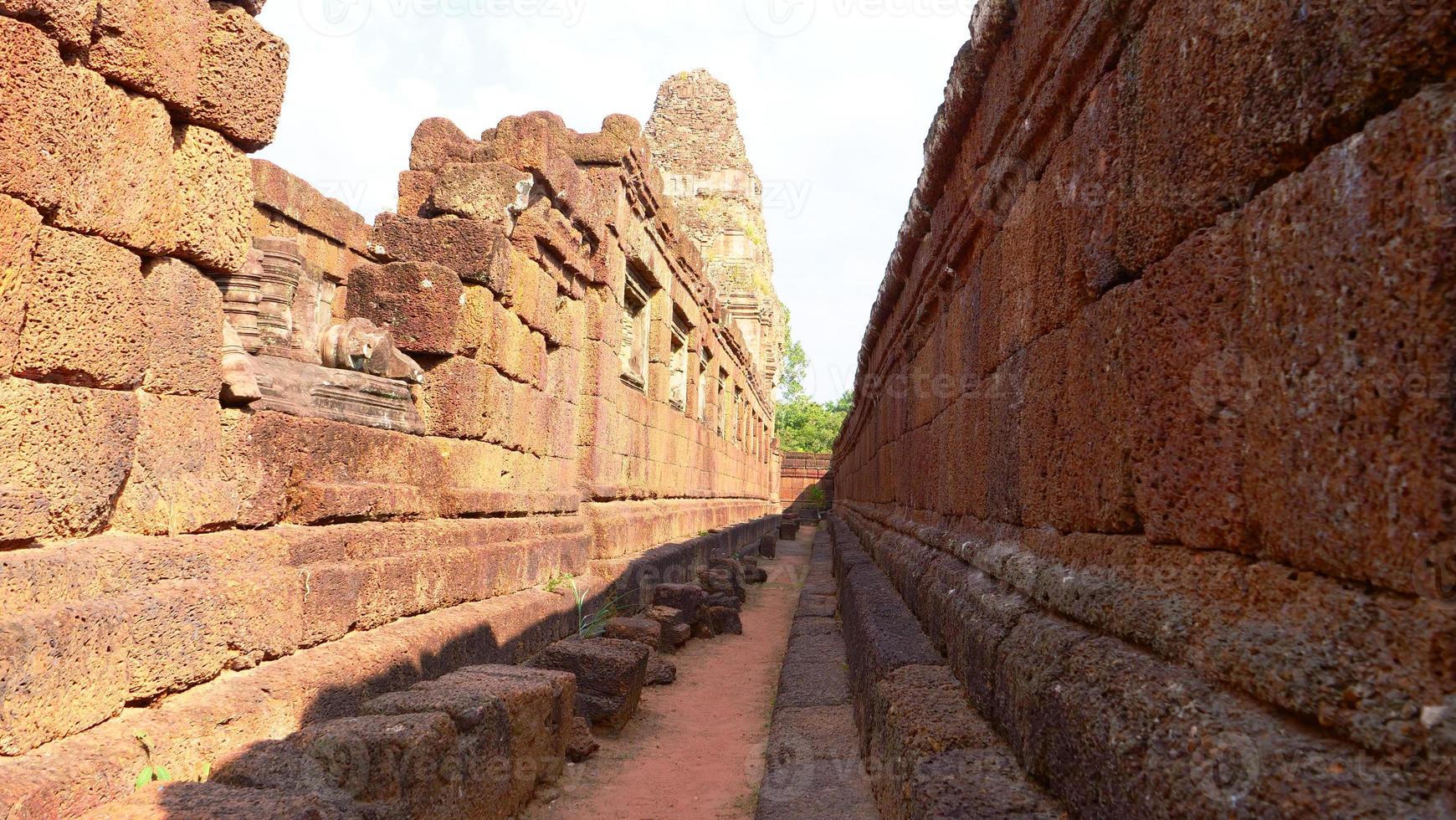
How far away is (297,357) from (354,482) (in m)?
0.83

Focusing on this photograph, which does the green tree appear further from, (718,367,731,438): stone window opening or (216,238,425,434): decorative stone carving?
(216,238,425,434): decorative stone carving

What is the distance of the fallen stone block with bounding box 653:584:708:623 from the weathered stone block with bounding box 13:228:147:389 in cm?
485

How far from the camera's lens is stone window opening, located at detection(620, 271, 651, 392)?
9.66 metres

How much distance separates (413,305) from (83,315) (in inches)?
101

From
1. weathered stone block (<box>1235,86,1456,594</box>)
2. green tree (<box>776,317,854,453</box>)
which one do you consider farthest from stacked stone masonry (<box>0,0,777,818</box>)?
green tree (<box>776,317,854,453</box>)

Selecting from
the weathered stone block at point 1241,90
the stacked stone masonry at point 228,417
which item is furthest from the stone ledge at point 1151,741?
the stacked stone masonry at point 228,417

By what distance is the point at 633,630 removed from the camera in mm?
5914

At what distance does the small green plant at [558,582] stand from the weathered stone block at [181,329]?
304 cm

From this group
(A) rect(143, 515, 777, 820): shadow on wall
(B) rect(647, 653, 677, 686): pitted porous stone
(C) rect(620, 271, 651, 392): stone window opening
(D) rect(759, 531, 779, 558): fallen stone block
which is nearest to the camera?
(A) rect(143, 515, 777, 820): shadow on wall

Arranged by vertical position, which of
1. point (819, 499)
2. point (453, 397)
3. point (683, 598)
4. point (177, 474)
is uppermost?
point (453, 397)

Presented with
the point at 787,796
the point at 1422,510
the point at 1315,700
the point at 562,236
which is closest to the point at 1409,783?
the point at 1315,700

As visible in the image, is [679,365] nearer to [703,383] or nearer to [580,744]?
[703,383]

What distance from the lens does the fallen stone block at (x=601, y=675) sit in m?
4.48

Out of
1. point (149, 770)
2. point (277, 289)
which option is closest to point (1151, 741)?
point (149, 770)
